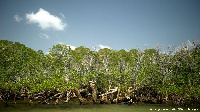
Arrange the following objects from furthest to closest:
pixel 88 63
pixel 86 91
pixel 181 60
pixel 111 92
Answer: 1. pixel 88 63
2. pixel 181 60
3. pixel 86 91
4. pixel 111 92

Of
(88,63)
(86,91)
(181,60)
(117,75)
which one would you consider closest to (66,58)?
(88,63)

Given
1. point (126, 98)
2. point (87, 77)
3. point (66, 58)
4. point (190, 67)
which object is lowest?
point (126, 98)

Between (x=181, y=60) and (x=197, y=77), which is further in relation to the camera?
(x=181, y=60)

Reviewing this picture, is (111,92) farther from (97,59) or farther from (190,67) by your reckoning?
(190,67)

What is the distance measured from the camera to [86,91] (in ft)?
74.1

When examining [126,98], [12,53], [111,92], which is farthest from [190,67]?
[12,53]

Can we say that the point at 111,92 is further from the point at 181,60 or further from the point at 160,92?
the point at 181,60

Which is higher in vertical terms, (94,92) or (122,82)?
(122,82)

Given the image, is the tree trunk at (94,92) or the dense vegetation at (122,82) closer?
the dense vegetation at (122,82)

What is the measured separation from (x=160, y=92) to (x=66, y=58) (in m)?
15.9

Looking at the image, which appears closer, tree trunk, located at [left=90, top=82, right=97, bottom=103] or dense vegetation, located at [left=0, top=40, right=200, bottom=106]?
dense vegetation, located at [left=0, top=40, right=200, bottom=106]

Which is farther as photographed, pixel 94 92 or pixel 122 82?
pixel 122 82

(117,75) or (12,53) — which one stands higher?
(12,53)

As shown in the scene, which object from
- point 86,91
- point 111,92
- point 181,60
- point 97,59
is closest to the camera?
point 111,92
